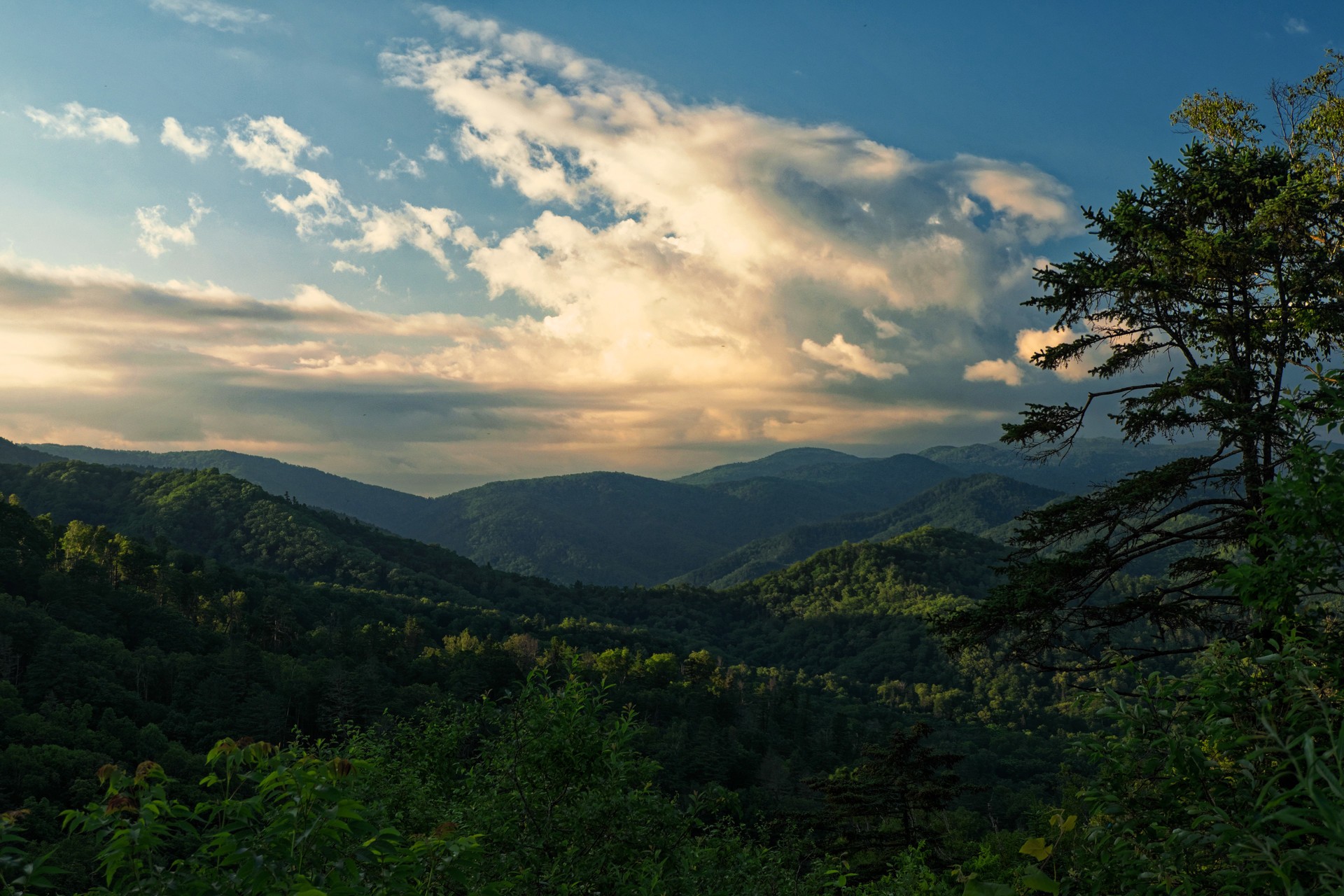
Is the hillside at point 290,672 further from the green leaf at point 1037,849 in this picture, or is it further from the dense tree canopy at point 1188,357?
the green leaf at point 1037,849

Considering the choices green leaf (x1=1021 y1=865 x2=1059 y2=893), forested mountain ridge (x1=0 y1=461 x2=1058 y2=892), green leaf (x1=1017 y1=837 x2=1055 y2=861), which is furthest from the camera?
forested mountain ridge (x1=0 y1=461 x2=1058 y2=892)

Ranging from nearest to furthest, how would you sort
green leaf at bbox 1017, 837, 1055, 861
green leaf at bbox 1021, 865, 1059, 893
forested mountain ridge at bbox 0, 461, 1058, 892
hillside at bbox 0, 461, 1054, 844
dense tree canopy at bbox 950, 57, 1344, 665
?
green leaf at bbox 1021, 865, 1059, 893 → green leaf at bbox 1017, 837, 1055, 861 → dense tree canopy at bbox 950, 57, 1344, 665 → forested mountain ridge at bbox 0, 461, 1058, 892 → hillside at bbox 0, 461, 1054, 844

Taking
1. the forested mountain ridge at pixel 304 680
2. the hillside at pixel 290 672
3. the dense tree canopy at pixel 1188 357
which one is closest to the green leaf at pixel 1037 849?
the dense tree canopy at pixel 1188 357

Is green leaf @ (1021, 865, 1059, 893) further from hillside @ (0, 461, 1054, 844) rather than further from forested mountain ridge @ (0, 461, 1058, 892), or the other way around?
hillside @ (0, 461, 1054, 844)

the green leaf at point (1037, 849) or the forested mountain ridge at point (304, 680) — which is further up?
the green leaf at point (1037, 849)

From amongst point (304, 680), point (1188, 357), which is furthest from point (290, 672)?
point (1188, 357)

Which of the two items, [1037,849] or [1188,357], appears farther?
[1188,357]

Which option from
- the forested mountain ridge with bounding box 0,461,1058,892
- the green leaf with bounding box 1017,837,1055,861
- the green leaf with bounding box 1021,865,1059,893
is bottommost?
the forested mountain ridge with bounding box 0,461,1058,892

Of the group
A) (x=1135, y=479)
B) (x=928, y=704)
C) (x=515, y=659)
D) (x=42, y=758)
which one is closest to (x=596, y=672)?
(x=515, y=659)

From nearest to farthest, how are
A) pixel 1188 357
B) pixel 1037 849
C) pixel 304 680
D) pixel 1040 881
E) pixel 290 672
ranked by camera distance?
pixel 1040 881 < pixel 1037 849 < pixel 1188 357 < pixel 304 680 < pixel 290 672

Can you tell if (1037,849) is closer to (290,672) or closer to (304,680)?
(304,680)

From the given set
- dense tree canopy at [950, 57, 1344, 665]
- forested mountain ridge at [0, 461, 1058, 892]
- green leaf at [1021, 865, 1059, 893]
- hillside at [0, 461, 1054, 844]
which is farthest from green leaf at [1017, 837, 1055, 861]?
hillside at [0, 461, 1054, 844]

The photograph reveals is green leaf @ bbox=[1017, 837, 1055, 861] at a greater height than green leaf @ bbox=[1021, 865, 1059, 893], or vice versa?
green leaf @ bbox=[1021, 865, 1059, 893]

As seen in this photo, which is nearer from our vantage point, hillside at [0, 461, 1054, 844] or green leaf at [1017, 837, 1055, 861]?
green leaf at [1017, 837, 1055, 861]
